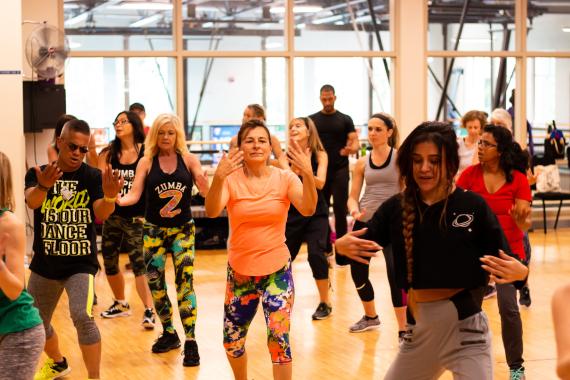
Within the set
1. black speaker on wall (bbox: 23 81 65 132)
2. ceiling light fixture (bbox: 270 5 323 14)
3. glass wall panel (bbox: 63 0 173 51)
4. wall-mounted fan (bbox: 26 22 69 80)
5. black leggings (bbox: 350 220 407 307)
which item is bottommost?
black leggings (bbox: 350 220 407 307)

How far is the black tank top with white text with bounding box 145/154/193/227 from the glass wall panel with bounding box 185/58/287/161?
6.63 m

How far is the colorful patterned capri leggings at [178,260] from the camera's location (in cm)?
637

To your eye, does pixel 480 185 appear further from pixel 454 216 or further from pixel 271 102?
pixel 271 102

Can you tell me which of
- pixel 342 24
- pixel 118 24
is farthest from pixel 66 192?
pixel 342 24

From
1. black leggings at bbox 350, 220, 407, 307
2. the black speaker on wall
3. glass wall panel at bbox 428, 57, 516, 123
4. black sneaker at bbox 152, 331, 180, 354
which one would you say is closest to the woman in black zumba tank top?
black sneaker at bbox 152, 331, 180, 354

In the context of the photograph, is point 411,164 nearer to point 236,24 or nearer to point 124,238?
point 124,238

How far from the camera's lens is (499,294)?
562 centimetres

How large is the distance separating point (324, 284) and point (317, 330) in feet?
1.61

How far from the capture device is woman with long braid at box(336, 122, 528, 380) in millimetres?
3668

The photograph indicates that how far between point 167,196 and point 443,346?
10.1 feet

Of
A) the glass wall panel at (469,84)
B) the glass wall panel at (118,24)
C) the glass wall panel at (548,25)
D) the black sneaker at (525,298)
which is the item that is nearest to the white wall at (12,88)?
the glass wall panel at (118,24)

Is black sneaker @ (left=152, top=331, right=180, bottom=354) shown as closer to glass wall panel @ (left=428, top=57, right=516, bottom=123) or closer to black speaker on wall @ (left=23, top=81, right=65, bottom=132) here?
black speaker on wall @ (left=23, top=81, right=65, bottom=132)

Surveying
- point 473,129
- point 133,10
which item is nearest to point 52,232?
point 473,129

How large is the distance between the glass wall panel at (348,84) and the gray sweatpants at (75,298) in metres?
8.40
